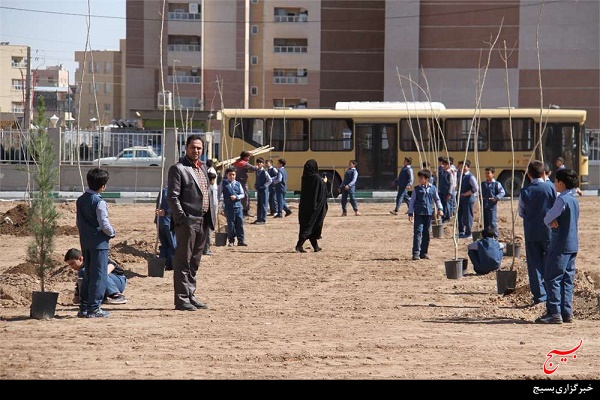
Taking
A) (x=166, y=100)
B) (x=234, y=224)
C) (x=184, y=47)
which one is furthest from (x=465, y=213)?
(x=184, y=47)

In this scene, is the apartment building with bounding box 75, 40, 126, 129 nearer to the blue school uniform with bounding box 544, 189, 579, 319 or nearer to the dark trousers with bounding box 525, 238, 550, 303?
the dark trousers with bounding box 525, 238, 550, 303

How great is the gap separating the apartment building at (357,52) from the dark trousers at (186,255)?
4469 centimetres

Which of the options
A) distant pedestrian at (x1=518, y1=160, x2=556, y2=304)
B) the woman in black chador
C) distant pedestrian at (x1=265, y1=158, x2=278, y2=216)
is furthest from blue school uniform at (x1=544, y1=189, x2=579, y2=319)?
distant pedestrian at (x1=265, y1=158, x2=278, y2=216)

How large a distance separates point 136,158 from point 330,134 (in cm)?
652

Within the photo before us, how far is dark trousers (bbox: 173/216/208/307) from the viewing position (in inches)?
464

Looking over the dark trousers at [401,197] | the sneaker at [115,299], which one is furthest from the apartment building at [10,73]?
the sneaker at [115,299]

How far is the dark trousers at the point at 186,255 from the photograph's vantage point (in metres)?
11.8

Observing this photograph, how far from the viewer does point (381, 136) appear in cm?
3525

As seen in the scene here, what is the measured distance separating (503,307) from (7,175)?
2593 centimetres

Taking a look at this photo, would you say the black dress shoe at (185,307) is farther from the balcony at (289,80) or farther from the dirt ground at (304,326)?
the balcony at (289,80)

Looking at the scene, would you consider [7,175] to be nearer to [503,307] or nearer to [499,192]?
[499,192]

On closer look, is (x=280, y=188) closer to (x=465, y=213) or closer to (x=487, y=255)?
(x=465, y=213)
